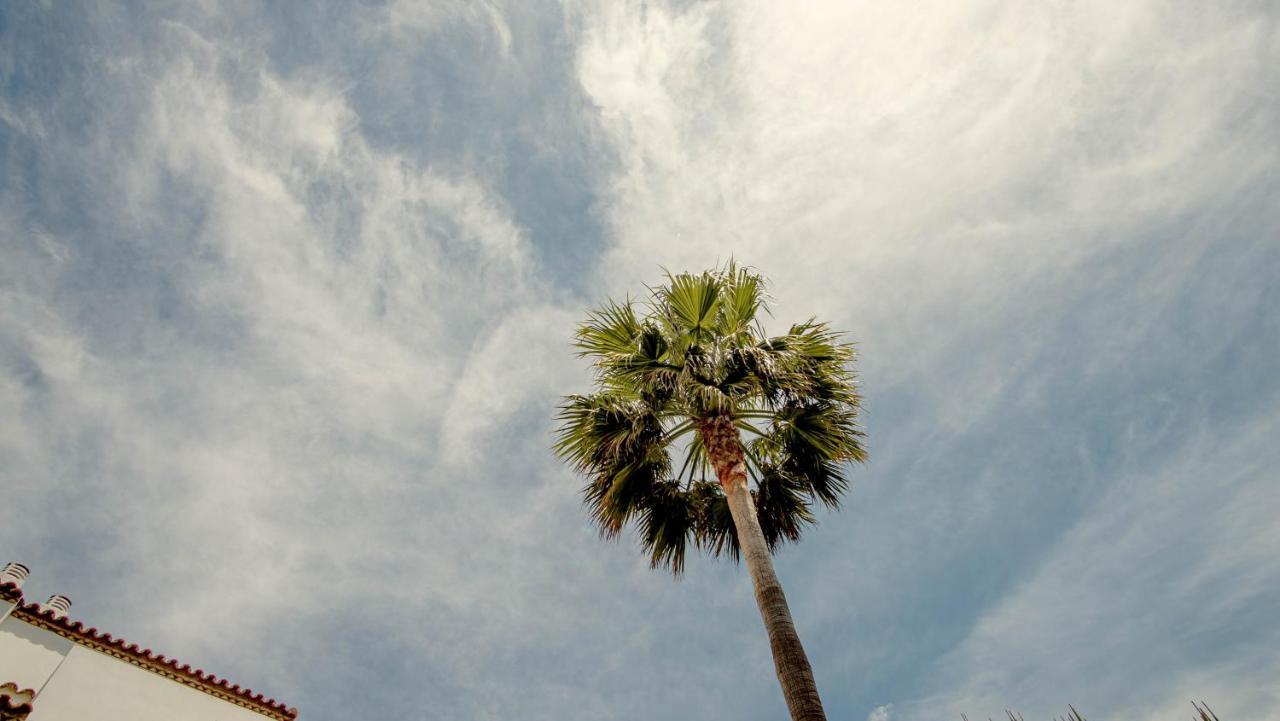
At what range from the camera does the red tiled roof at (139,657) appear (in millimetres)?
9469

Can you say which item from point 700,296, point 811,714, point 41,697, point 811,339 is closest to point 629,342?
point 700,296

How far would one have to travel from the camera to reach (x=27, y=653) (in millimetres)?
9258

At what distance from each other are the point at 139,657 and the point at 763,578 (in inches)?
411

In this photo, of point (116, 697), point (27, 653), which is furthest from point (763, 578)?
point (27, 653)

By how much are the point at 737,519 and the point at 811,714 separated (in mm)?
2489

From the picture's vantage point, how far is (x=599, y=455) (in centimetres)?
962

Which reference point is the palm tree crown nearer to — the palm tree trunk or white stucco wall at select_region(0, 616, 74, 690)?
the palm tree trunk

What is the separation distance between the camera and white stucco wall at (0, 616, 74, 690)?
8992 mm

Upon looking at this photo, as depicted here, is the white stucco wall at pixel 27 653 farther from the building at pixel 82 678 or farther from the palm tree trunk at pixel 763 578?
the palm tree trunk at pixel 763 578

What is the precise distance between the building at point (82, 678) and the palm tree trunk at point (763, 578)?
947cm

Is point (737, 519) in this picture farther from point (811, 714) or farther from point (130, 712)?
point (130, 712)

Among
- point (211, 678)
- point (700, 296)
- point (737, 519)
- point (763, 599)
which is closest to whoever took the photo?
point (763, 599)

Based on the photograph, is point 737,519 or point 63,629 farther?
point 63,629

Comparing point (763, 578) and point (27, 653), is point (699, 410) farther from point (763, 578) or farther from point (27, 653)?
point (27, 653)
